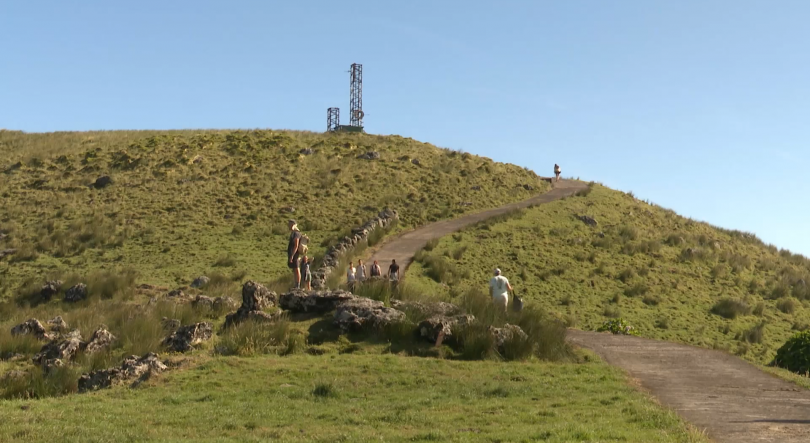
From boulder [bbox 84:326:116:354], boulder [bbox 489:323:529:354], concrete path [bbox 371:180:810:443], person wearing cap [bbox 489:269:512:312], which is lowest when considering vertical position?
concrete path [bbox 371:180:810:443]

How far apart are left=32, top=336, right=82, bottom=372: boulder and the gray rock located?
4169mm

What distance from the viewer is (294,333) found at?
59.3 feet

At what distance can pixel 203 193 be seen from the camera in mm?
51594

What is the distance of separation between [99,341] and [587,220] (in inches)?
1420

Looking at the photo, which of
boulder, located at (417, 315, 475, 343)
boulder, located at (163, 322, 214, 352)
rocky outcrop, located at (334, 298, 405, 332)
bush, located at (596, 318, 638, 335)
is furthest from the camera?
bush, located at (596, 318, 638, 335)

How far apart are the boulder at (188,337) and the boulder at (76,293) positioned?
13845 mm

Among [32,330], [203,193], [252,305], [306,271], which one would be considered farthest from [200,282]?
[203,193]

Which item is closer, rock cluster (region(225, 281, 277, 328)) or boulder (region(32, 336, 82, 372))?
boulder (region(32, 336, 82, 372))

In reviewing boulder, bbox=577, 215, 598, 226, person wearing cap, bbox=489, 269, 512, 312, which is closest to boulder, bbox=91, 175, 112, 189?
boulder, bbox=577, 215, 598, 226

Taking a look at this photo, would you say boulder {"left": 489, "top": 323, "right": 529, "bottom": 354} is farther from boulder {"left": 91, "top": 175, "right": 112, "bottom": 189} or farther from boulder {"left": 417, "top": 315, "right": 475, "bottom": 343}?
boulder {"left": 91, "top": 175, "right": 112, "bottom": 189}

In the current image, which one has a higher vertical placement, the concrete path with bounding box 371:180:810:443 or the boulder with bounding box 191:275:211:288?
the boulder with bounding box 191:275:211:288

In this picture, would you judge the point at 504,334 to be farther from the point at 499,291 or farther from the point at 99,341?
the point at 99,341

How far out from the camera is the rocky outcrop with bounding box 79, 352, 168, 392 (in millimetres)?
14305

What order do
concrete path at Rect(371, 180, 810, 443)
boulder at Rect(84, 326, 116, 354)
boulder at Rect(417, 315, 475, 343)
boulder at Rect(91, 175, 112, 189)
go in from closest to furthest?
concrete path at Rect(371, 180, 810, 443) → boulder at Rect(84, 326, 116, 354) → boulder at Rect(417, 315, 475, 343) → boulder at Rect(91, 175, 112, 189)
